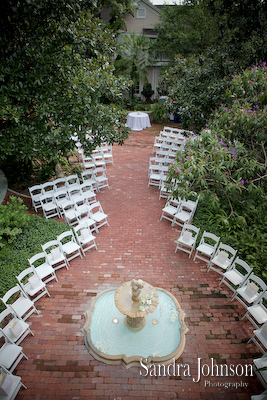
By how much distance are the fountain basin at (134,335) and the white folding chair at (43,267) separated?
1.36m

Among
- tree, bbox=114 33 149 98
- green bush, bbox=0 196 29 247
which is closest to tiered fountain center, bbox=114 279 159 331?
green bush, bbox=0 196 29 247

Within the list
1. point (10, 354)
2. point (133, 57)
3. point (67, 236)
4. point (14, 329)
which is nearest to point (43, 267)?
point (67, 236)

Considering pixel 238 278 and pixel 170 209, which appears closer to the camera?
pixel 238 278

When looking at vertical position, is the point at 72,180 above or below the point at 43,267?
above

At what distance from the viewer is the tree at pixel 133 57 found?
69.2ft

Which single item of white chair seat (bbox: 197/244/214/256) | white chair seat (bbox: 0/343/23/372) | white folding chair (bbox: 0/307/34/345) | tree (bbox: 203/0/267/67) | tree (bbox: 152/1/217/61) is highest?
tree (bbox: 152/1/217/61)

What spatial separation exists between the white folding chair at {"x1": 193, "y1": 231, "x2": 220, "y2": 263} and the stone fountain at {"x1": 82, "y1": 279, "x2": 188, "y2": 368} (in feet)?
5.41

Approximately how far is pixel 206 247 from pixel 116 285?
107 inches

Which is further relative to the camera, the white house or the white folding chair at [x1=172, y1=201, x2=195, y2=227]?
the white house

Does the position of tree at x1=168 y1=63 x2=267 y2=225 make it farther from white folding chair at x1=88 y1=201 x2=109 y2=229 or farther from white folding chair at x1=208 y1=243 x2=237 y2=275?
white folding chair at x1=88 y1=201 x2=109 y2=229

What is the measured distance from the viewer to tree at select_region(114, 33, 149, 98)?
69.2 ft

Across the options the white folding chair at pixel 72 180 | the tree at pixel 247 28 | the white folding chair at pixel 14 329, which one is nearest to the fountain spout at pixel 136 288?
the white folding chair at pixel 14 329

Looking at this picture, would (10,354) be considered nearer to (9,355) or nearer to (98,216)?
(9,355)

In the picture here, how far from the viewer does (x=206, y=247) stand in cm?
677
